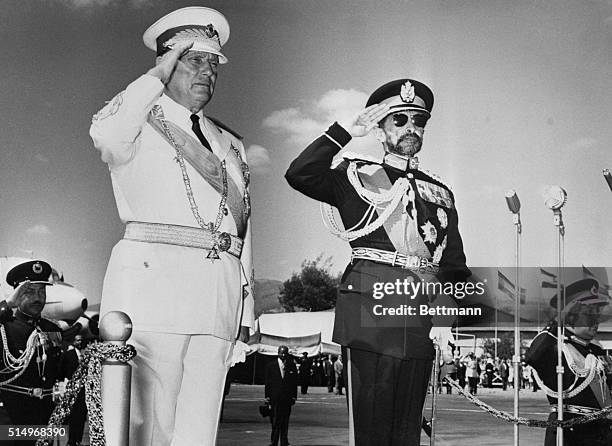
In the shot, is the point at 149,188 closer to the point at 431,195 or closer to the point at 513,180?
the point at 431,195

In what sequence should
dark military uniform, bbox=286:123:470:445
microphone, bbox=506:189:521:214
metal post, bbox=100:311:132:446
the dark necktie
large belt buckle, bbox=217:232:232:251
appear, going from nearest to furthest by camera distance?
metal post, bbox=100:311:132:446
large belt buckle, bbox=217:232:232:251
the dark necktie
dark military uniform, bbox=286:123:470:445
microphone, bbox=506:189:521:214

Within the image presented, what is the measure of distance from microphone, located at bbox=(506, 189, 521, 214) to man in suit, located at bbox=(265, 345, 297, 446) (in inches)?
41.9

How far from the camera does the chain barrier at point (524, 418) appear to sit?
3.80m

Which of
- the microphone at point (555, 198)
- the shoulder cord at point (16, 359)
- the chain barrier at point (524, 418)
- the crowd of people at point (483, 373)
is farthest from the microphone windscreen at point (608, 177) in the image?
the shoulder cord at point (16, 359)

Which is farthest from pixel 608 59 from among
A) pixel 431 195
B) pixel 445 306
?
pixel 445 306

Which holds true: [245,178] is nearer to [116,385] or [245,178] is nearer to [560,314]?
[116,385]

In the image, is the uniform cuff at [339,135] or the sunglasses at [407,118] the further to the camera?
the sunglasses at [407,118]

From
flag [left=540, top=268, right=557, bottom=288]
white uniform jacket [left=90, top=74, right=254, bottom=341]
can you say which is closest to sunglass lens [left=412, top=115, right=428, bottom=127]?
flag [left=540, top=268, right=557, bottom=288]

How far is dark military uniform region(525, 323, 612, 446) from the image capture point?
393 centimetres

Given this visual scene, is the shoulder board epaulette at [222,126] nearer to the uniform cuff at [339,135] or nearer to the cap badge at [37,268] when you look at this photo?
the uniform cuff at [339,135]

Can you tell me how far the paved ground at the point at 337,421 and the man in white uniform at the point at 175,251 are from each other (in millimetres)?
433

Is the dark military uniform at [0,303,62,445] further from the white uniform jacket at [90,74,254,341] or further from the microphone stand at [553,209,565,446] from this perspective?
the microphone stand at [553,209,565,446]

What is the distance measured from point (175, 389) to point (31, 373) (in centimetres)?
109

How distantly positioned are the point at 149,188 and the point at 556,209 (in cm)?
163
